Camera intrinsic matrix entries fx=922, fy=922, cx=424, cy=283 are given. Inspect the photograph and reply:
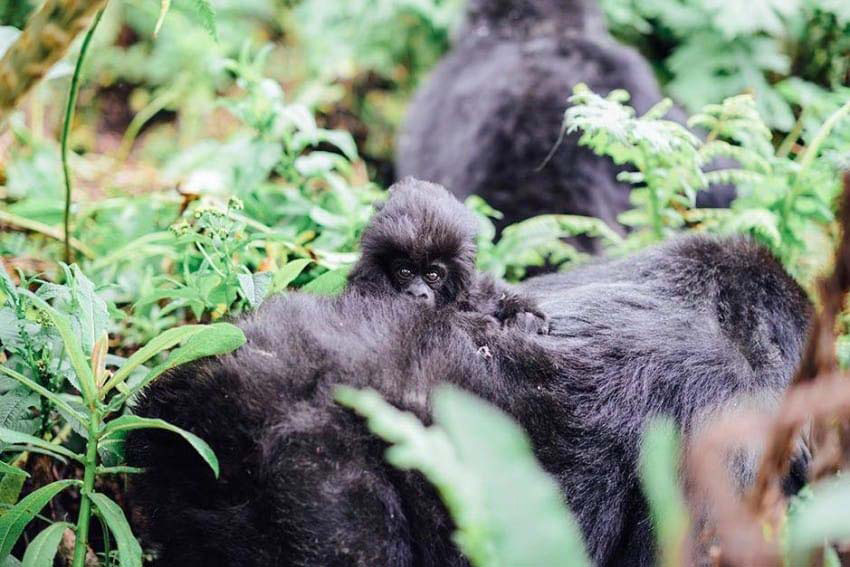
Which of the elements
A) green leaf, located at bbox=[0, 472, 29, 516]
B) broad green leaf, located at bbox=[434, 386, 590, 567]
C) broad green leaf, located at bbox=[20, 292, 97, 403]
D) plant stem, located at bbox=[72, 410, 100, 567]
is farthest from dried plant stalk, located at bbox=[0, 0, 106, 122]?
broad green leaf, located at bbox=[434, 386, 590, 567]

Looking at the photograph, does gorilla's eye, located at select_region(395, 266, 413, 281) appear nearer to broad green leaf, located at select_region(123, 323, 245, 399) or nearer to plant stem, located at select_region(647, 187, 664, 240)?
broad green leaf, located at select_region(123, 323, 245, 399)

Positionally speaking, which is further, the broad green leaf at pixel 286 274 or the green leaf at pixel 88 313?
the broad green leaf at pixel 286 274

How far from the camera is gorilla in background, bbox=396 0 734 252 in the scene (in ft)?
11.5

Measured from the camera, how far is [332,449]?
1541 mm

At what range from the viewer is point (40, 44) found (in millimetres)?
1431

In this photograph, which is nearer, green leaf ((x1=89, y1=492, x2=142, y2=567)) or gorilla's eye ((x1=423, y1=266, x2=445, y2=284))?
green leaf ((x1=89, y1=492, x2=142, y2=567))

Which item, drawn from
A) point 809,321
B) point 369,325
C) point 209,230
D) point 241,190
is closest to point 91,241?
point 241,190

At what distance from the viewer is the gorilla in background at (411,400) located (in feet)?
5.02

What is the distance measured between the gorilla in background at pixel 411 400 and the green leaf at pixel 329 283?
1.06 feet

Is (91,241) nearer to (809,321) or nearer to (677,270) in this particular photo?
(677,270)

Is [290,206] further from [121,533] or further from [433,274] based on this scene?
[121,533]

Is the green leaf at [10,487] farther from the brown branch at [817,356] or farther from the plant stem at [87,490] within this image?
the brown branch at [817,356]

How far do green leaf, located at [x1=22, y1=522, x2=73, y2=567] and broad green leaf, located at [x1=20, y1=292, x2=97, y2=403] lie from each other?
254mm

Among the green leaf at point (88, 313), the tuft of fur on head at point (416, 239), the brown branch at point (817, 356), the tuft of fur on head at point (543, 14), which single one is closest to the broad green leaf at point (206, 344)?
the green leaf at point (88, 313)
